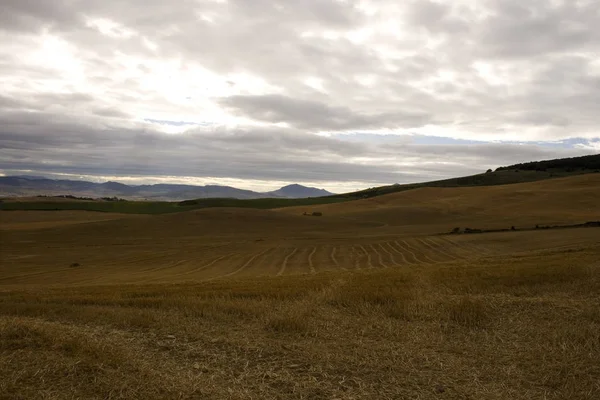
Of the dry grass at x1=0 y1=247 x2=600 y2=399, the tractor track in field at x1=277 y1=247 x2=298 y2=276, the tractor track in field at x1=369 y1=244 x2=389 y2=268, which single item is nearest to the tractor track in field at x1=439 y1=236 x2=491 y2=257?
the tractor track in field at x1=369 y1=244 x2=389 y2=268

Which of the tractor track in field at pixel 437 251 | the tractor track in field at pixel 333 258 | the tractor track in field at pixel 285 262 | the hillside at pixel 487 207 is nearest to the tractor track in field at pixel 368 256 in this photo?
the tractor track in field at pixel 333 258

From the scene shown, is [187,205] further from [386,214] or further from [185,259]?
[185,259]

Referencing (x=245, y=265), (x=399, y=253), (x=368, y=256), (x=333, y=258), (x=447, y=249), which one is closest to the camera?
(x=245, y=265)

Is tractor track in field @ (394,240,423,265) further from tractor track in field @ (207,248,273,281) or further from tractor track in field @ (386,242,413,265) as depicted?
tractor track in field @ (207,248,273,281)

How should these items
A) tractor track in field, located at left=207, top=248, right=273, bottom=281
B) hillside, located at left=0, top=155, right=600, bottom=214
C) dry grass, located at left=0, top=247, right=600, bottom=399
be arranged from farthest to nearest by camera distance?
hillside, located at left=0, top=155, right=600, bottom=214, tractor track in field, located at left=207, top=248, right=273, bottom=281, dry grass, located at left=0, top=247, right=600, bottom=399

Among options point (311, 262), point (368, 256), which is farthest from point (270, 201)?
point (311, 262)

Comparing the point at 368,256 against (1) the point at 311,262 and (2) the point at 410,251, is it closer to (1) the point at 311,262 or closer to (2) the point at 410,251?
(2) the point at 410,251

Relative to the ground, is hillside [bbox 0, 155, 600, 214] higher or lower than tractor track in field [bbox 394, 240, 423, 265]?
higher

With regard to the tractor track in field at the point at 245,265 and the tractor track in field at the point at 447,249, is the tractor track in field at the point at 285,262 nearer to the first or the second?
the tractor track in field at the point at 245,265

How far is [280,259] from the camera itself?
39.2 m

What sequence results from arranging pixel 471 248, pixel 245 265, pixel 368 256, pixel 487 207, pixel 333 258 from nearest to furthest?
pixel 245 265 < pixel 333 258 < pixel 368 256 < pixel 471 248 < pixel 487 207

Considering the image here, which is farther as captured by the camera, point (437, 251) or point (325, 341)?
point (437, 251)

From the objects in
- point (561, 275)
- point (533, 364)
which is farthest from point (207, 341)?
point (561, 275)

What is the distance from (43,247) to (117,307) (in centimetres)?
4764
